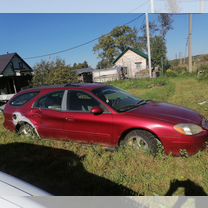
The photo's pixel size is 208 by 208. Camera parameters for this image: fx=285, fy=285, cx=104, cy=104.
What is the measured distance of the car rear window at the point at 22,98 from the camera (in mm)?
6748

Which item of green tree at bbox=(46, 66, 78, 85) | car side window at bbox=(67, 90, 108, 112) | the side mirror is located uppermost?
car side window at bbox=(67, 90, 108, 112)

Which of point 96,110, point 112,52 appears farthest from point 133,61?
point 96,110

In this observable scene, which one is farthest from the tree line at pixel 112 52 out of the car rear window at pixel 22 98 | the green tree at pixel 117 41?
the car rear window at pixel 22 98

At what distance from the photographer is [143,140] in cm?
495

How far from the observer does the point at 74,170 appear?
454 centimetres

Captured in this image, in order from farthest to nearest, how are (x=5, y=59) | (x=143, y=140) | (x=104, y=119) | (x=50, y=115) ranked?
(x=5, y=59)
(x=50, y=115)
(x=104, y=119)
(x=143, y=140)

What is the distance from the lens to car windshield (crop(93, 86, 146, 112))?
557cm

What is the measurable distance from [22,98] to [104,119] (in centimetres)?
260

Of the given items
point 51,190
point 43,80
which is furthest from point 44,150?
point 43,80

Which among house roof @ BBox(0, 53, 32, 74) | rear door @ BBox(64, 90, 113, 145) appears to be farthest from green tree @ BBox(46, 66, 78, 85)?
rear door @ BBox(64, 90, 113, 145)

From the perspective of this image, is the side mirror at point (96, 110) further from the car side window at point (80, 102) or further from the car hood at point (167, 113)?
the car hood at point (167, 113)

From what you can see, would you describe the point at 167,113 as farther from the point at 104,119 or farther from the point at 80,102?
the point at 80,102

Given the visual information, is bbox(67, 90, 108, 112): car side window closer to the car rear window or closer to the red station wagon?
the red station wagon

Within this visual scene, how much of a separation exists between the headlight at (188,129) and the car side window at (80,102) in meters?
1.54
